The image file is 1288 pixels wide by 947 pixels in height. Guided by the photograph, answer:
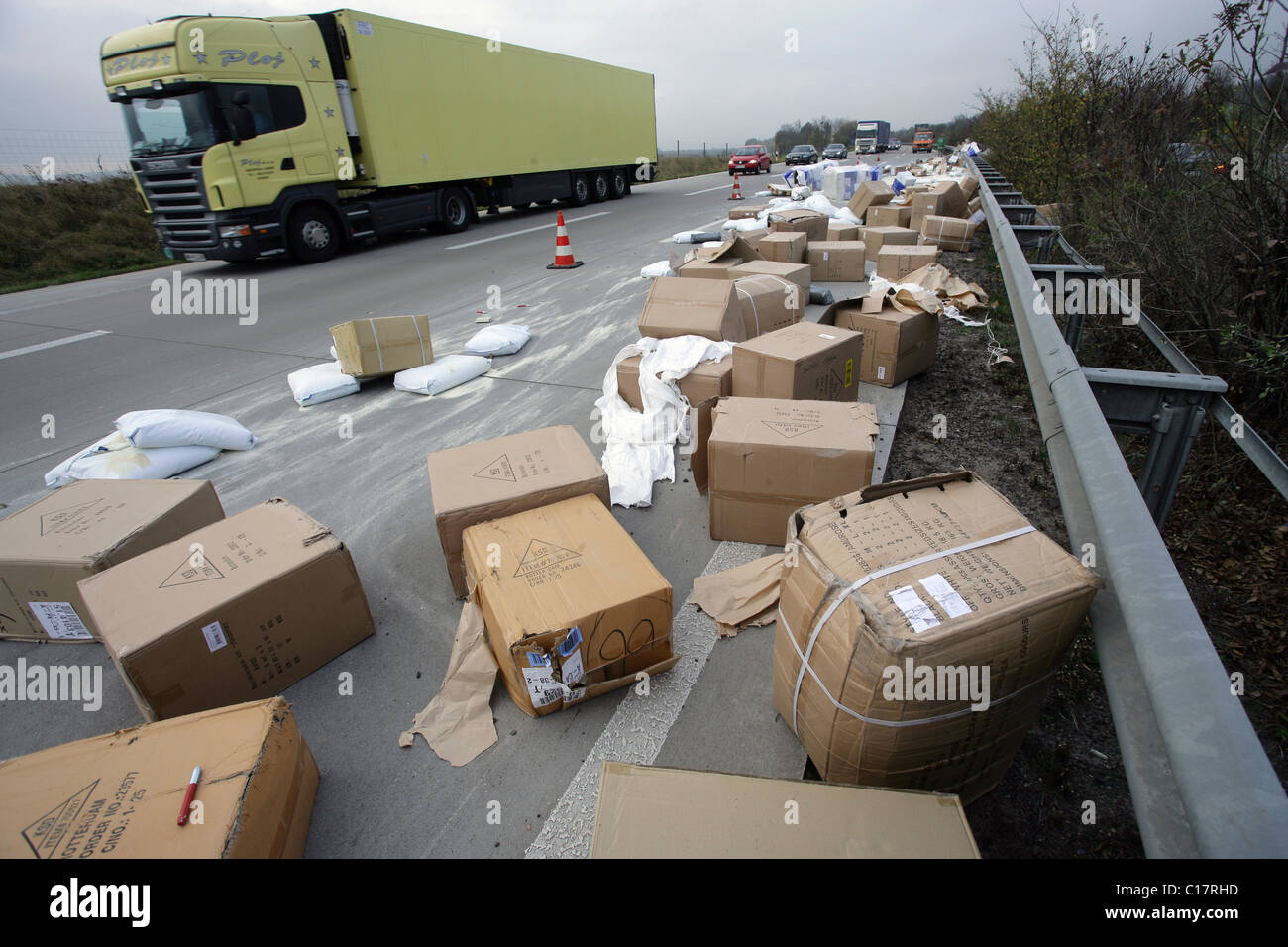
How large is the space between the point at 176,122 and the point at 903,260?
10158mm

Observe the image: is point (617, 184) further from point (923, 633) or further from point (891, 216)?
point (923, 633)

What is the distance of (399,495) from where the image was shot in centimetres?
362

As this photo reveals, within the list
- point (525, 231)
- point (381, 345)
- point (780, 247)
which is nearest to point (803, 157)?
point (525, 231)

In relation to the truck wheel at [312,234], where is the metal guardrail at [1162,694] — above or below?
below

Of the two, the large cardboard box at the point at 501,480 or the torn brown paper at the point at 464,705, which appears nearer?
the torn brown paper at the point at 464,705

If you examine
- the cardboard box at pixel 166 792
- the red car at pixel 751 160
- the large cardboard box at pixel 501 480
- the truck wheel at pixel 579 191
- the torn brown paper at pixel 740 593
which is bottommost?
the torn brown paper at pixel 740 593

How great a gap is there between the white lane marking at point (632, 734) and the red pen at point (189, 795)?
2.80 ft

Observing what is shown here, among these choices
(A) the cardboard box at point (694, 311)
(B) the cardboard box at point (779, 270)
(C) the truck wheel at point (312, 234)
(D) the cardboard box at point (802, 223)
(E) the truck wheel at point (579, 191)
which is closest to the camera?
(A) the cardboard box at point (694, 311)

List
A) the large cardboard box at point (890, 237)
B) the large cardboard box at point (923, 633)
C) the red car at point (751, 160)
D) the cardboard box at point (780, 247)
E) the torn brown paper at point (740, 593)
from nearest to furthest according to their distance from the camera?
the large cardboard box at point (923, 633), the torn brown paper at point (740, 593), the cardboard box at point (780, 247), the large cardboard box at point (890, 237), the red car at point (751, 160)

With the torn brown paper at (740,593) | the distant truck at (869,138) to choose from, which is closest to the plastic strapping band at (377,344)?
the torn brown paper at (740,593)

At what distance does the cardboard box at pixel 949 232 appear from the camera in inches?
367

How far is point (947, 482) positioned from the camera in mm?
1948

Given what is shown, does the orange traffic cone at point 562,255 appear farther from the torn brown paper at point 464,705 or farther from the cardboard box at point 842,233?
the torn brown paper at point 464,705

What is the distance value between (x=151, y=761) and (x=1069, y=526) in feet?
8.32
